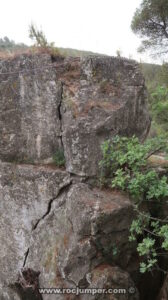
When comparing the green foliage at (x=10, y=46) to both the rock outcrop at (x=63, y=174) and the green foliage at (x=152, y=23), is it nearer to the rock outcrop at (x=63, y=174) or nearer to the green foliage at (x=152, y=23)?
the rock outcrop at (x=63, y=174)

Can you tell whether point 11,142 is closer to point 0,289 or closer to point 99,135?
point 99,135

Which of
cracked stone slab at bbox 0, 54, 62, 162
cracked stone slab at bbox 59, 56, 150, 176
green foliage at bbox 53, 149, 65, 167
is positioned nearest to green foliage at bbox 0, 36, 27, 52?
cracked stone slab at bbox 0, 54, 62, 162

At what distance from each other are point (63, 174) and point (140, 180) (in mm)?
1541

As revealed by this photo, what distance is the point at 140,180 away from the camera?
3232 mm

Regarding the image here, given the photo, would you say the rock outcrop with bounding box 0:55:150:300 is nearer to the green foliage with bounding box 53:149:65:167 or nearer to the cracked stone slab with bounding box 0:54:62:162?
the cracked stone slab with bounding box 0:54:62:162

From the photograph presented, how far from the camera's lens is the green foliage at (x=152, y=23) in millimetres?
11364

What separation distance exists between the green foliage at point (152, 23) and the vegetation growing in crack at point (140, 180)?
34.8ft

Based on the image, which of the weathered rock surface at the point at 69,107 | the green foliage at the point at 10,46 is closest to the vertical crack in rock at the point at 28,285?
the weathered rock surface at the point at 69,107

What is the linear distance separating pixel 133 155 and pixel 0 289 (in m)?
4.31

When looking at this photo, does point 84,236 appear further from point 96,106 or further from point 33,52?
point 33,52

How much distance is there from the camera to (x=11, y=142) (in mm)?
4844

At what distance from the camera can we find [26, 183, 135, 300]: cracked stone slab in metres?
3.59

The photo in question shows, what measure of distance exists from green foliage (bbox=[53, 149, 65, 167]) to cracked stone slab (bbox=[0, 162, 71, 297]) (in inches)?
5.6

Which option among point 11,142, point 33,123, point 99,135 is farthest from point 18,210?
point 99,135
